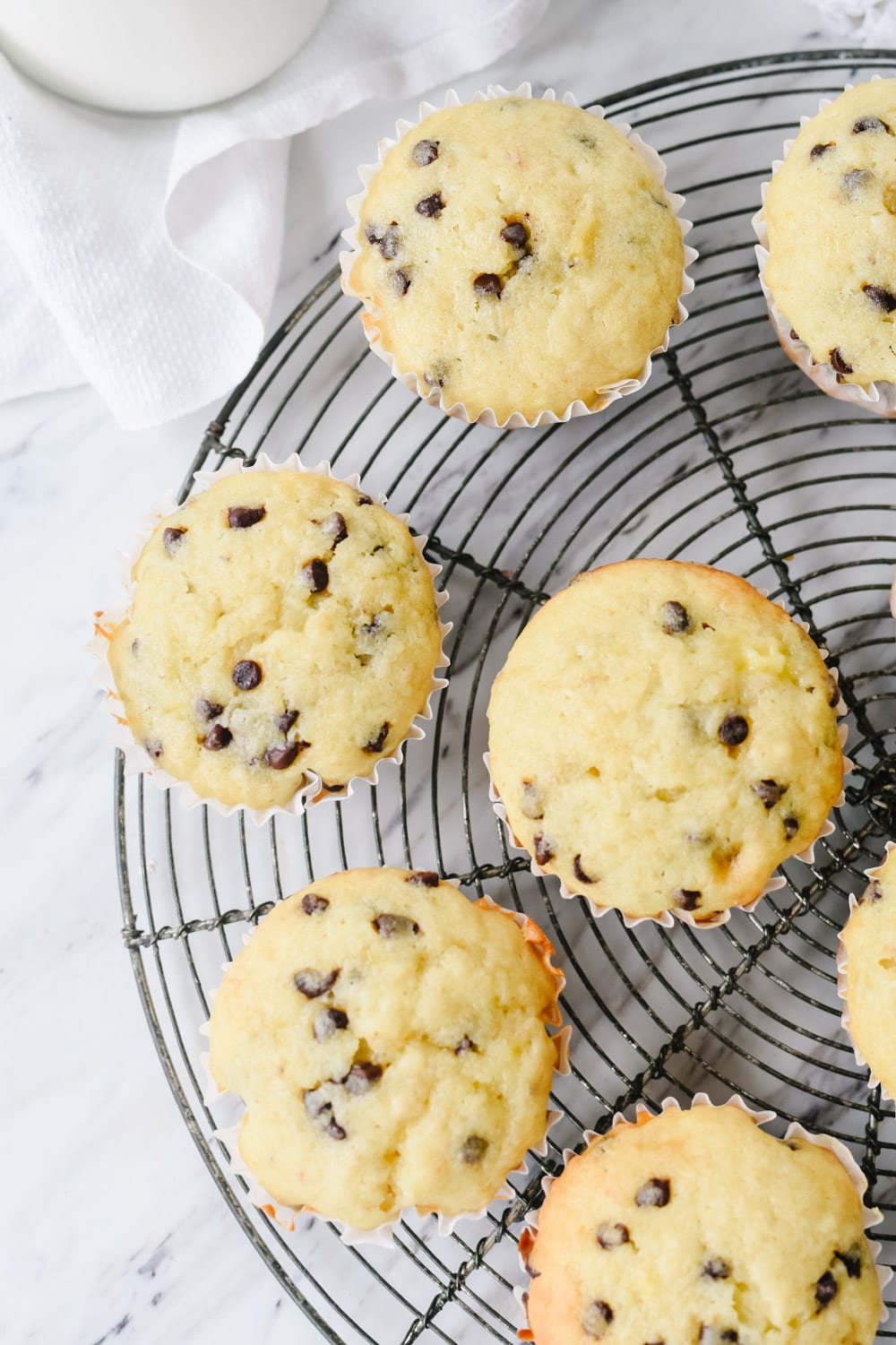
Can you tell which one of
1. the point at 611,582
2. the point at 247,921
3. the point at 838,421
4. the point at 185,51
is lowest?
the point at 247,921

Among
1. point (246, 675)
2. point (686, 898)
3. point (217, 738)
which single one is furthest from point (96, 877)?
point (686, 898)

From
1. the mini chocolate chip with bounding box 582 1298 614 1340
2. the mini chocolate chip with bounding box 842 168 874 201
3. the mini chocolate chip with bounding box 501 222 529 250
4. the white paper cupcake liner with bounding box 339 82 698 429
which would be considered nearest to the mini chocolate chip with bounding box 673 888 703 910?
the mini chocolate chip with bounding box 582 1298 614 1340

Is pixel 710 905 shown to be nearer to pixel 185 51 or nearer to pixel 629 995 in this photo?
pixel 629 995

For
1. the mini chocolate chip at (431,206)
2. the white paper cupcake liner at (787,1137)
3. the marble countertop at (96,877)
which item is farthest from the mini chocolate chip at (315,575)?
the white paper cupcake liner at (787,1137)

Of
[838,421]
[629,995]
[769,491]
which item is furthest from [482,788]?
[838,421]

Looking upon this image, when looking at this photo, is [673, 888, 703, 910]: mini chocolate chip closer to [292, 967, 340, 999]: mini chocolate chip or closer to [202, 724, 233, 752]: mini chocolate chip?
[292, 967, 340, 999]: mini chocolate chip

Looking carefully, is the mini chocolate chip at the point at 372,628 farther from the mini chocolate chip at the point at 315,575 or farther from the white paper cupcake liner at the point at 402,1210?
the white paper cupcake liner at the point at 402,1210

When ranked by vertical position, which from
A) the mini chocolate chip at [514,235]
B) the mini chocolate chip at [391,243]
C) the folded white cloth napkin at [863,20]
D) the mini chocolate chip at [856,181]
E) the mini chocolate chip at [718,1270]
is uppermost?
the mini chocolate chip at [391,243]
